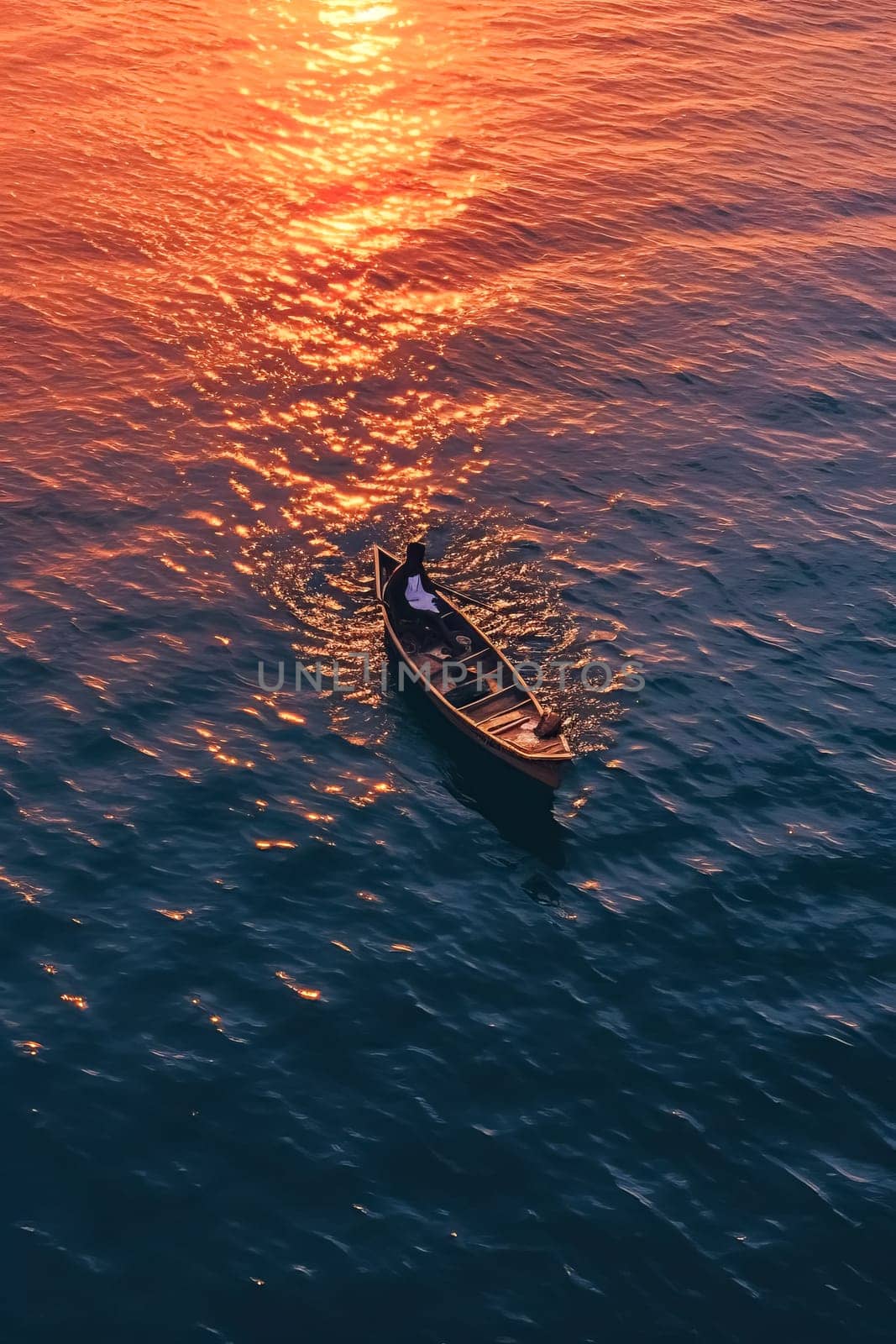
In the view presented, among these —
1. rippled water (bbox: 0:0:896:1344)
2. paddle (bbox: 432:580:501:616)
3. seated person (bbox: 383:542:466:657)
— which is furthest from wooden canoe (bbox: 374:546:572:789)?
rippled water (bbox: 0:0:896:1344)

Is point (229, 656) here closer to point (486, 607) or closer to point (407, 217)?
point (486, 607)

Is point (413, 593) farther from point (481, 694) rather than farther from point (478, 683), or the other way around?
point (481, 694)

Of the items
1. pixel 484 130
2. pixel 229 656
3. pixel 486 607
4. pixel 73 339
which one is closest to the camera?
pixel 229 656

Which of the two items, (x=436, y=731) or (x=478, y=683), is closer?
(x=436, y=731)

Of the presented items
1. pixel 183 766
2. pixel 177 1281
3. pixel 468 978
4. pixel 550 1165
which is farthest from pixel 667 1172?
pixel 183 766

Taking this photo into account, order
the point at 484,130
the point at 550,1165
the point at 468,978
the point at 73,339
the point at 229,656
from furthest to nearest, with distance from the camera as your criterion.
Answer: the point at 484,130, the point at 73,339, the point at 229,656, the point at 468,978, the point at 550,1165

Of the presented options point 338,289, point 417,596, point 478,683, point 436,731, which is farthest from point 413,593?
point 338,289

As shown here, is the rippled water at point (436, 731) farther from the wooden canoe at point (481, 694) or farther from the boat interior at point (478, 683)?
the boat interior at point (478, 683)

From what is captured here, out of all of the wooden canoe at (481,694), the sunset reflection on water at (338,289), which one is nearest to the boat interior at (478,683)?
the wooden canoe at (481,694)
